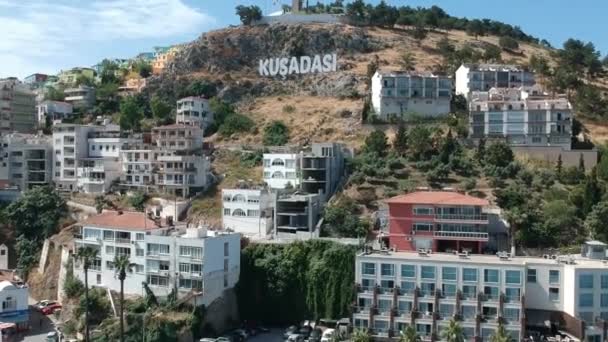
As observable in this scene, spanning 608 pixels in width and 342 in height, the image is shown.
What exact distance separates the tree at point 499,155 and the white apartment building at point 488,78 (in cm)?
1981

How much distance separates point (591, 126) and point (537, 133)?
12.9m

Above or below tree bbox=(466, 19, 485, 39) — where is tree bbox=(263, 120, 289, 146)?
below

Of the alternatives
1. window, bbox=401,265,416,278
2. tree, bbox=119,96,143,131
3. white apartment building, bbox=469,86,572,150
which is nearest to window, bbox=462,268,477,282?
window, bbox=401,265,416,278

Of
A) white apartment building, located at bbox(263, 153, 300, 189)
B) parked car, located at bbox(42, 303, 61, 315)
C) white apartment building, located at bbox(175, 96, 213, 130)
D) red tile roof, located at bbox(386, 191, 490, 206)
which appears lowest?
parked car, located at bbox(42, 303, 61, 315)

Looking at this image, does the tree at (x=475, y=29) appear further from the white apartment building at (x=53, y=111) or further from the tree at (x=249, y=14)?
the white apartment building at (x=53, y=111)

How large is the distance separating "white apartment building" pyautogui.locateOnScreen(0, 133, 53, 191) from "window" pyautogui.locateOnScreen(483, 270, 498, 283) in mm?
52300

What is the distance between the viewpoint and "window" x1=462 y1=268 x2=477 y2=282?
49969 millimetres

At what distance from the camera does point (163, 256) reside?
55.2 metres

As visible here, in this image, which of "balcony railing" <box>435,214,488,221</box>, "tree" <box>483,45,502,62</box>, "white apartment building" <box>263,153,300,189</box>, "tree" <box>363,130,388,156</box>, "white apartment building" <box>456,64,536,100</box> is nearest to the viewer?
"balcony railing" <box>435,214,488,221</box>

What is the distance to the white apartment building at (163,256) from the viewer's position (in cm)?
5394

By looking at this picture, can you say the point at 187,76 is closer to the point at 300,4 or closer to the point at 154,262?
the point at 300,4

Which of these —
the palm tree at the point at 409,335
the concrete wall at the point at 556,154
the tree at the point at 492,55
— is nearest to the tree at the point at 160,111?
the tree at the point at 492,55

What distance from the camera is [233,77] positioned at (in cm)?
10950

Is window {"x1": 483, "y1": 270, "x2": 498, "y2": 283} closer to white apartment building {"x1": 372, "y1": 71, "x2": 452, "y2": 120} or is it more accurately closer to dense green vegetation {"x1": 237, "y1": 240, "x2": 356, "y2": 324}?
dense green vegetation {"x1": 237, "y1": 240, "x2": 356, "y2": 324}
